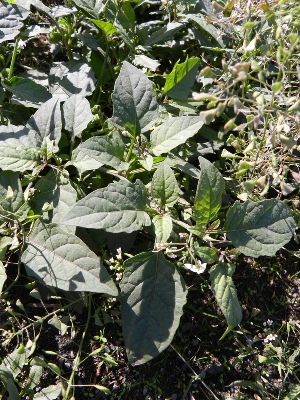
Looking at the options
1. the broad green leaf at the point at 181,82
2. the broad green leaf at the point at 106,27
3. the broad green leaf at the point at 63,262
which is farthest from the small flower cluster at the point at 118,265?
the broad green leaf at the point at 106,27

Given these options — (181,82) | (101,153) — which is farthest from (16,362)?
(181,82)

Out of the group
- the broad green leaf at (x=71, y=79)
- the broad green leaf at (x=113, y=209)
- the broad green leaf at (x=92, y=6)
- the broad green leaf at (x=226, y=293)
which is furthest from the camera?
the broad green leaf at (x=71, y=79)

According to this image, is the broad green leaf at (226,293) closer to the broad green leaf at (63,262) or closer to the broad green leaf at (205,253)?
the broad green leaf at (205,253)

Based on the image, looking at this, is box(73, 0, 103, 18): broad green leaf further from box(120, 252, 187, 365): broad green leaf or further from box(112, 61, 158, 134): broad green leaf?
box(120, 252, 187, 365): broad green leaf

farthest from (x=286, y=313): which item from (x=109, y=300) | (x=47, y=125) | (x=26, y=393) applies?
(x=47, y=125)

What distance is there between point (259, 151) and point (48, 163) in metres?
0.90

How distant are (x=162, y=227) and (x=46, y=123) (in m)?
0.72

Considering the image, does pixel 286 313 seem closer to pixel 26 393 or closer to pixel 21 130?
pixel 26 393

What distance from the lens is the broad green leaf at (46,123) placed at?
6.59 feet

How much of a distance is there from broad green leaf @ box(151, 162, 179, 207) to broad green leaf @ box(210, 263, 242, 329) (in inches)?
13.2

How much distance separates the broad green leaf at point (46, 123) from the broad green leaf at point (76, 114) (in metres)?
0.06

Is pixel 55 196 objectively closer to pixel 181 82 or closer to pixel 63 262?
pixel 63 262

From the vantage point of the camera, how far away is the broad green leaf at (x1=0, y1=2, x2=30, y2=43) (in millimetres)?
2090

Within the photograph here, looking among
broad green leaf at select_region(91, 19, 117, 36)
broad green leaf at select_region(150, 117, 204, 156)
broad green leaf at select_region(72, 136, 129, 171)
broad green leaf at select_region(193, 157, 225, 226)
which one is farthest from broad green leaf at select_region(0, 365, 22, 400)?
broad green leaf at select_region(91, 19, 117, 36)
